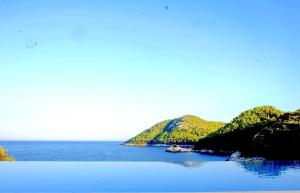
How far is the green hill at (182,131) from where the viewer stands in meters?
129

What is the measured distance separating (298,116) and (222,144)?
42.2 meters

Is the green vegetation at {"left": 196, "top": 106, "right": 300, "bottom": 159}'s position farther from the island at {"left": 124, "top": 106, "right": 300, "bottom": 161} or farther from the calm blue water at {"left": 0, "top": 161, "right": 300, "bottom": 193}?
the calm blue water at {"left": 0, "top": 161, "right": 300, "bottom": 193}

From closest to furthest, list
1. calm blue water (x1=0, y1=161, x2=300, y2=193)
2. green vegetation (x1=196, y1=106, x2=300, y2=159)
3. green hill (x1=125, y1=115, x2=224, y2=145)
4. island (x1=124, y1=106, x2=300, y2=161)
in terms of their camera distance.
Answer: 1. calm blue water (x1=0, y1=161, x2=300, y2=193)
2. green vegetation (x1=196, y1=106, x2=300, y2=159)
3. island (x1=124, y1=106, x2=300, y2=161)
4. green hill (x1=125, y1=115, x2=224, y2=145)

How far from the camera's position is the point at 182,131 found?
138 meters

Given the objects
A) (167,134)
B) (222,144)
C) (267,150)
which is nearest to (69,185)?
(267,150)

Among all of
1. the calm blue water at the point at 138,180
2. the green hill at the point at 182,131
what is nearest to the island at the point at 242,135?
the green hill at the point at 182,131

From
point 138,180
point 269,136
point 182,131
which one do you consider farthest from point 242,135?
point 138,180

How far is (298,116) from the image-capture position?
134ft

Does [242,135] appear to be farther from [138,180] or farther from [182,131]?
[138,180]

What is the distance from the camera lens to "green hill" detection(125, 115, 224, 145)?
129125 mm

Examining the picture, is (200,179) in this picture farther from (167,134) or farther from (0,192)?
(167,134)

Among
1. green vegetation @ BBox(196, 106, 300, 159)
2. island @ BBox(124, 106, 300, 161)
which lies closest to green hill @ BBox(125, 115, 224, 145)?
island @ BBox(124, 106, 300, 161)

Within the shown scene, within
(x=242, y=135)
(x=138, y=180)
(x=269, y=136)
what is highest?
(x=242, y=135)

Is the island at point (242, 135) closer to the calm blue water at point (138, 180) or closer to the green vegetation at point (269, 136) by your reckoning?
the green vegetation at point (269, 136)
